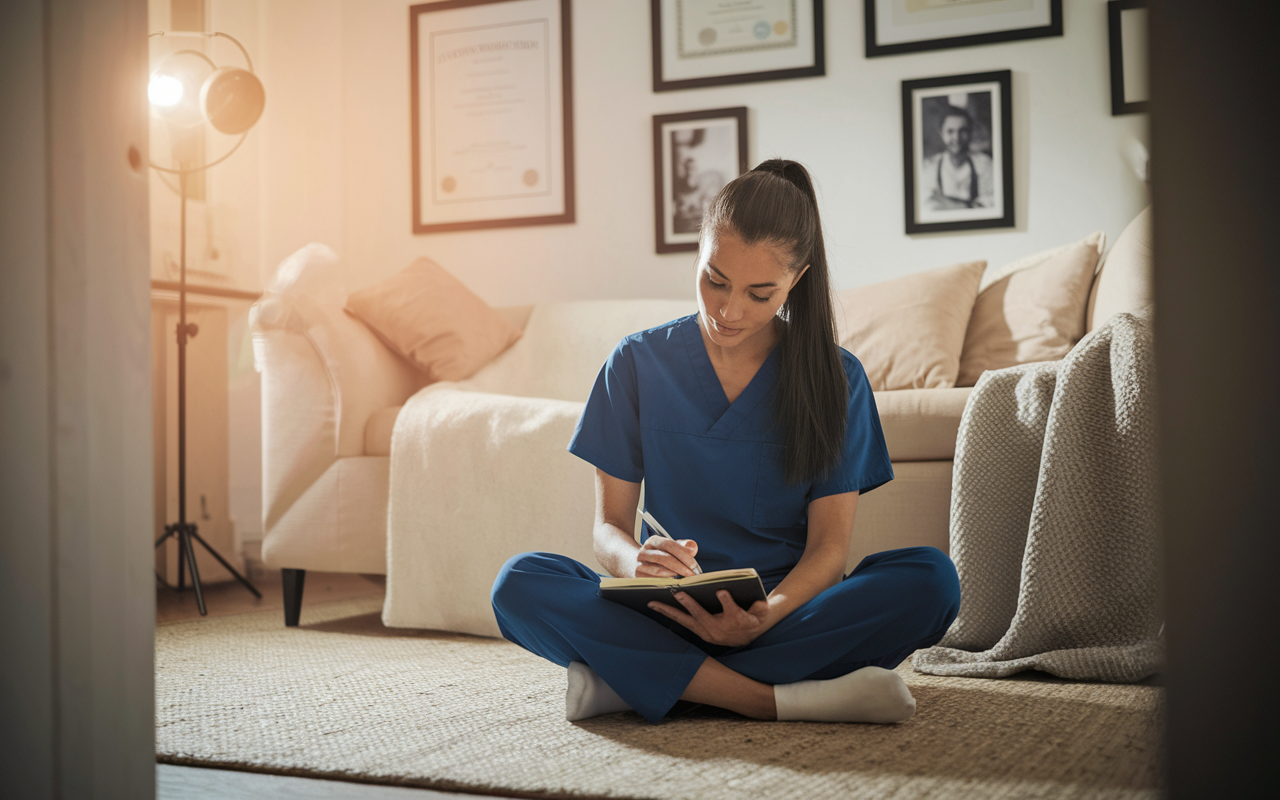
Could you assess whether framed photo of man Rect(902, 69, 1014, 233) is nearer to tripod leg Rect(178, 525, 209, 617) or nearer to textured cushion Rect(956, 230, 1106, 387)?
textured cushion Rect(956, 230, 1106, 387)

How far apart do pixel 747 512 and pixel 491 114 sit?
228 cm

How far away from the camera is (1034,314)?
2.31 m

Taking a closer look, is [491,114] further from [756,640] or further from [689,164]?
[756,640]

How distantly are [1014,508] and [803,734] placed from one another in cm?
68

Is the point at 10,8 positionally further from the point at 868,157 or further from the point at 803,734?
the point at 868,157

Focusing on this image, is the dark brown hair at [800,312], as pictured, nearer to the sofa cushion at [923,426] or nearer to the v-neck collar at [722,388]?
the v-neck collar at [722,388]

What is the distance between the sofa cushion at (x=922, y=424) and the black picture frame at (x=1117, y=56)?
133 cm

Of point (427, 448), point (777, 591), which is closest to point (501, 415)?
point (427, 448)

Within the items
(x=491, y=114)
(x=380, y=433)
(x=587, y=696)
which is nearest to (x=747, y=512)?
(x=587, y=696)

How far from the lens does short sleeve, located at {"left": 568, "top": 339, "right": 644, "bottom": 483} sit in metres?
1.40

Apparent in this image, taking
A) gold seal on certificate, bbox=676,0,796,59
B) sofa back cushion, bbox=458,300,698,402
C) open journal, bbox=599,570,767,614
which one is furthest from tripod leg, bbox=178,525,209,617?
gold seal on certificate, bbox=676,0,796,59

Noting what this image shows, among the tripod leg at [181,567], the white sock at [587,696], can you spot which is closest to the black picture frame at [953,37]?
the white sock at [587,696]

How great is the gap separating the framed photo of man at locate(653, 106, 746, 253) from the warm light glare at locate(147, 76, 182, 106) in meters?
1.36

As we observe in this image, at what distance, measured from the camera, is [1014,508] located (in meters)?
1.64
